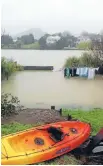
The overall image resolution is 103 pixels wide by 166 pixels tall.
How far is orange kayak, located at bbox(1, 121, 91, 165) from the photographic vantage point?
11.4 feet

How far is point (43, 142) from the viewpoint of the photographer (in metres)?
3.63

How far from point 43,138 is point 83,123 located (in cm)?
39

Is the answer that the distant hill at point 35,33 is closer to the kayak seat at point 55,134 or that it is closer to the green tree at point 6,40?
the green tree at point 6,40

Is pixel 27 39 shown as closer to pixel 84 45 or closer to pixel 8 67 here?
pixel 8 67

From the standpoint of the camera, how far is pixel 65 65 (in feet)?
12.0

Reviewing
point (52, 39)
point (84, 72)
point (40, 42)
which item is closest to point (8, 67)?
point (40, 42)

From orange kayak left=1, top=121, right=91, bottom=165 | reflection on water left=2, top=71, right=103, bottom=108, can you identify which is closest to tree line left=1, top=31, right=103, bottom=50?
reflection on water left=2, top=71, right=103, bottom=108

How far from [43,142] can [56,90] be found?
1.59ft

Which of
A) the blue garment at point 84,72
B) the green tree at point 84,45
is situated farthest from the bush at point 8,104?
the green tree at point 84,45

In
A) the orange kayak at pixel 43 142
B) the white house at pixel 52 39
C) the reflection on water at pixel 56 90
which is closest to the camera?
the orange kayak at pixel 43 142

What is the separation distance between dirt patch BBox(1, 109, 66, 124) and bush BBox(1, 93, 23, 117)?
0.06 meters

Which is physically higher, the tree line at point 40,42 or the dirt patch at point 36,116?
the tree line at point 40,42

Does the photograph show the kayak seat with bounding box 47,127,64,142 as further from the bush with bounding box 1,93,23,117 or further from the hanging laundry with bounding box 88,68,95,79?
the hanging laundry with bounding box 88,68,95,79

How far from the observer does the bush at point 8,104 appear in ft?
11.8
